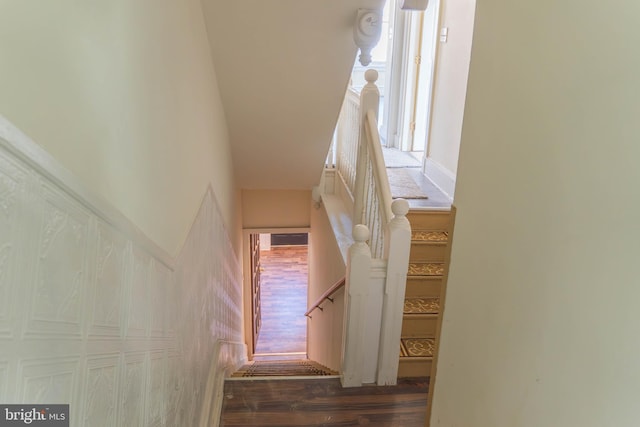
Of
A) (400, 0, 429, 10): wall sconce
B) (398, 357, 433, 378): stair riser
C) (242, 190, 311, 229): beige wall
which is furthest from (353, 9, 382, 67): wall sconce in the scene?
(242, 190, 311, 229): beige wall

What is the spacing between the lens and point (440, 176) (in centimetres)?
493

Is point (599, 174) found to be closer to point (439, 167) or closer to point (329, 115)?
point (329, 115)

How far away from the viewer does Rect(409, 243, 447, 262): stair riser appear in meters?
3.78

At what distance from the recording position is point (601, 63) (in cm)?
84

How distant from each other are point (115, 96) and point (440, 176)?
4169 millimetres

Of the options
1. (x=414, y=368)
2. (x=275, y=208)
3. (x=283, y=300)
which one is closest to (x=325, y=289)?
(x=275, y=208)

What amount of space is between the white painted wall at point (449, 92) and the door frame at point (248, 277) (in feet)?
6.72

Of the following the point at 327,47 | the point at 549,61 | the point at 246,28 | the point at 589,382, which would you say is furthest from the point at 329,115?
the point at 589,382

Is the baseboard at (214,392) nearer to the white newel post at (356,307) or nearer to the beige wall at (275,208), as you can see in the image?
the white newel post at (356,307)

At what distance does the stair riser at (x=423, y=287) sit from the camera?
141 inches

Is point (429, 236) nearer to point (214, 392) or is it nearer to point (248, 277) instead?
point (214, 392)

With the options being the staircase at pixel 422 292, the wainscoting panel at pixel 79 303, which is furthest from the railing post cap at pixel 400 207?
the wainscoting panel at pixel 79 303

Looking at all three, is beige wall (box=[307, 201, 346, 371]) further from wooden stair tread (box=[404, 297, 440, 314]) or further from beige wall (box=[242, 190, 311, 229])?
wooden stair tread (box=[404, 297, 440, 314])

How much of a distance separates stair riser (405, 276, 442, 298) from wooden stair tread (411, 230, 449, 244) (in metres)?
0.34
